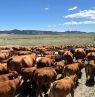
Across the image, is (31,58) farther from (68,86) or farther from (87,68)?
(68,86)

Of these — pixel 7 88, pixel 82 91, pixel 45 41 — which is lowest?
pixel 45 41

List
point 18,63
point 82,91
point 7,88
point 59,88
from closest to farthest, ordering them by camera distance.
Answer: point 59,88 < point 7,88 < point 82,91 < point 18,63

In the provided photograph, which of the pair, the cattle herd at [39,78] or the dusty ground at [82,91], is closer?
the cattle herd at [39,78]

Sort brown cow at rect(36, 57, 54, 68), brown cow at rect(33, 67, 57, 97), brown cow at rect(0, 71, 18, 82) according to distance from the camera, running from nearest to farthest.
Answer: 1. brown cow at rect(0, 71, 18, 82)
2. brown cow at rect(33, 67, 57, 97)
3. brown cow at rect(36, 57, 54, 68)

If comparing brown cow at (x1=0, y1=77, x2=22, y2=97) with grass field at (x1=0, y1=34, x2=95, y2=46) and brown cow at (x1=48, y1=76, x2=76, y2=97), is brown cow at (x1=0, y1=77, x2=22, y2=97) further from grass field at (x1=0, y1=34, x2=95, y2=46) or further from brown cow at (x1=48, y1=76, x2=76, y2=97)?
grass field at (x1=0, y1=34, x2=95, y2=46)

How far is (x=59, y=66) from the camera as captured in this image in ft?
48.1

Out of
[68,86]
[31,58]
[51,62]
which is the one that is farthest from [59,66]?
[68,86]

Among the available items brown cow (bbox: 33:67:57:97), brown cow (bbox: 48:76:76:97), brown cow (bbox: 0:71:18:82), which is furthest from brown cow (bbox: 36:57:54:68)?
brown cow (bbox: 48:76:76:97)

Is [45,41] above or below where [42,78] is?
below

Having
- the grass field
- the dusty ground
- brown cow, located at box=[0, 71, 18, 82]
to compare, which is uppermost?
brown cow, located at box=[0, 71, 18, 82]

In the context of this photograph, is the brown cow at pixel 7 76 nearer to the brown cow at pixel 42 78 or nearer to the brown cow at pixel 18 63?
the brown cow at pixel 42 78

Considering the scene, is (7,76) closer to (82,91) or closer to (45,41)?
(82,91)

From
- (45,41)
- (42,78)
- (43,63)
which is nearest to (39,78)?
(42,78)

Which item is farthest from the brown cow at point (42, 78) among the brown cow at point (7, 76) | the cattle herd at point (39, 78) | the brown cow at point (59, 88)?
the brown cow at point (59, 88)
